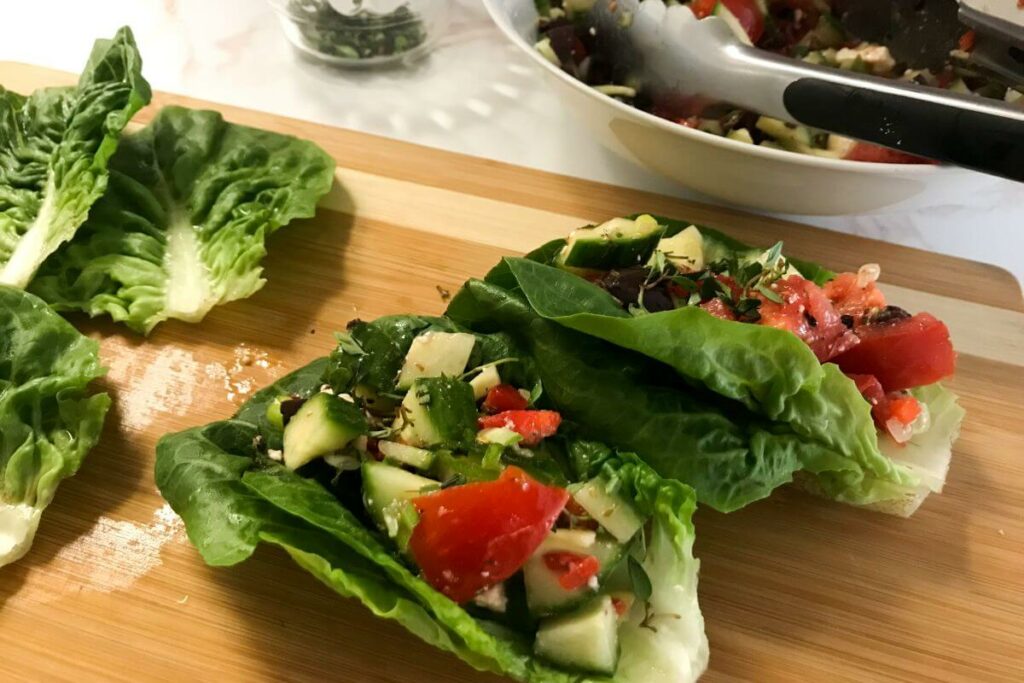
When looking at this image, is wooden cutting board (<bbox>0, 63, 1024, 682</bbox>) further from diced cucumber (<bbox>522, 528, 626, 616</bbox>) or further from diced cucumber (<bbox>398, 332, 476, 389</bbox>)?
diced cucumber (<bbox>398, 332, 476, 389</bbox>)

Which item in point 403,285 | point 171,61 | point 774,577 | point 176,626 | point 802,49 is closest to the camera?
point 176,626

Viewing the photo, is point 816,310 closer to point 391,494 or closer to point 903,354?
point 903,354

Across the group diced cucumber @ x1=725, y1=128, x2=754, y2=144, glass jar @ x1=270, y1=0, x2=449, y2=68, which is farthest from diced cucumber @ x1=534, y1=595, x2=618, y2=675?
glass jar @ x1=270, y1=0, x2=449, y2=68

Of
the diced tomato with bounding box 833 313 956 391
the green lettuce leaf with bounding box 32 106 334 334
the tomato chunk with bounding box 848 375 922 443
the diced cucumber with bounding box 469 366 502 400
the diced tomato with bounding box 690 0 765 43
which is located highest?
the diced tomato with bounding box 690 0 765 43

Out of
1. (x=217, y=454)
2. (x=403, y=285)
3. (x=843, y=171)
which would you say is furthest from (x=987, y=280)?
(x=217, y=454)

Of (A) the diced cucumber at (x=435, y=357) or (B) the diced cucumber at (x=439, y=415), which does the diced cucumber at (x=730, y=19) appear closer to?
(A) the diced cucumber at (x=435, y=357)

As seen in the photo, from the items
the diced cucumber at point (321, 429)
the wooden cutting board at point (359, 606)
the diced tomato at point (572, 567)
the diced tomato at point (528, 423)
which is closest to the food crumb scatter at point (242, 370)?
the wooden cutting board at point (359, 606)

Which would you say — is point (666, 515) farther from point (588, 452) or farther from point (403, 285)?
point (403, 285)
